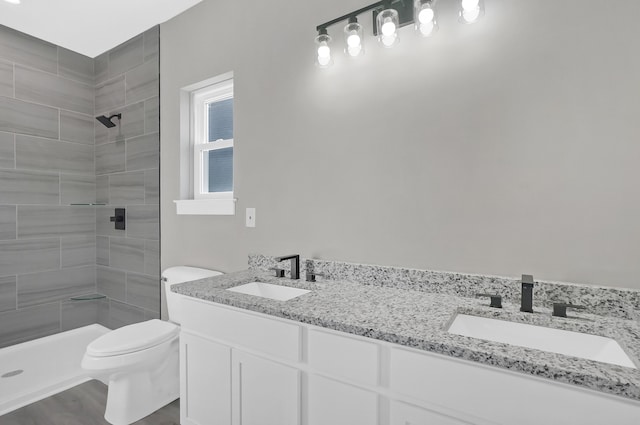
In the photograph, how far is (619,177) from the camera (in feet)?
3.59

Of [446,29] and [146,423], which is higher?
[446,29]

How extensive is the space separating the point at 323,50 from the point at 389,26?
34 cm

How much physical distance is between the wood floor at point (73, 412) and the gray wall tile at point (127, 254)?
0.87 metres

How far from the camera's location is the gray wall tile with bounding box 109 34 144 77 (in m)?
2.60

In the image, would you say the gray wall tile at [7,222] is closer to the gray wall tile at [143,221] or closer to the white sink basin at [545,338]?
the gray wall tile at [143,221]

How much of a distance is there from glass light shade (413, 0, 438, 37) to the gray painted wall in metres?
0.07

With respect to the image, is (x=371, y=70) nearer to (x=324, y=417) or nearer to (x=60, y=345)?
(x=324, y=417)

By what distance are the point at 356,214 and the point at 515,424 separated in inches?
39.3

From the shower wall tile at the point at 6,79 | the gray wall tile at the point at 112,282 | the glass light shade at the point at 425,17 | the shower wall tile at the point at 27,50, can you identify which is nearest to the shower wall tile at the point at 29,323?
the gray wall tile at the point at 112,282

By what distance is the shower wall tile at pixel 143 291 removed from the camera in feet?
8.15

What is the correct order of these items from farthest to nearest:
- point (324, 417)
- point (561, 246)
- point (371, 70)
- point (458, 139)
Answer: point (371, 70) → point (458, 139) → point (561, 246) → point (324, 417)

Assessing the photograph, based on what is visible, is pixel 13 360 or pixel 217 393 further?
pixel 13 360

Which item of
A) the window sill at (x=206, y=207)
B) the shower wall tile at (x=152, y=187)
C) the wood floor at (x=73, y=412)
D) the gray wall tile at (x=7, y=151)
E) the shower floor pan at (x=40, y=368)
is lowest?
the wood floor at (x=73, y=412)

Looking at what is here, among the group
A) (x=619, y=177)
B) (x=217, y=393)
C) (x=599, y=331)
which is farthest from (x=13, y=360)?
(x=619, y=177)
